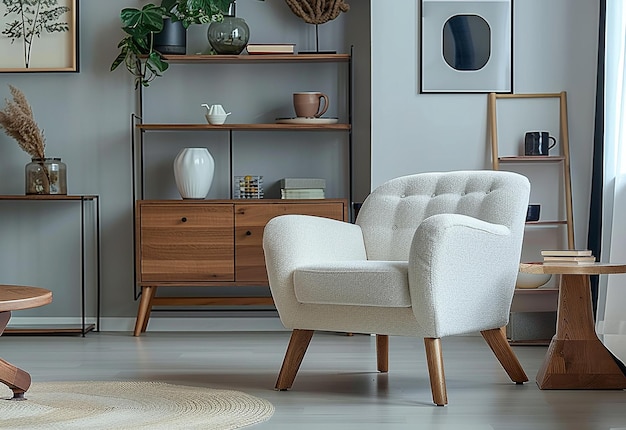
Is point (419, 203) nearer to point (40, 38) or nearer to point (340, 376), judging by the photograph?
point (340, 376)

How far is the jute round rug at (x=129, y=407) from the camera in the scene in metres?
2.56

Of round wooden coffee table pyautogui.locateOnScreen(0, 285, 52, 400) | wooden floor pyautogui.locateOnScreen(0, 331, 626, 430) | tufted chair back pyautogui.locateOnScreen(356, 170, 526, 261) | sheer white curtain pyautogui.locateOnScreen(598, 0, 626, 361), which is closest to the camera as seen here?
round wooden coffee table pyautogui.locateOnScreen(0, 285, 52, 400)

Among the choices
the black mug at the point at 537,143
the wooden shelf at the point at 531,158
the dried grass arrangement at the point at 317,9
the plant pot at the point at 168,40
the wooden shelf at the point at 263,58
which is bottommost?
the wooden shelf at the point at 531,158

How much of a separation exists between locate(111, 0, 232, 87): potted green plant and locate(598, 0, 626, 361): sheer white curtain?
186 cm

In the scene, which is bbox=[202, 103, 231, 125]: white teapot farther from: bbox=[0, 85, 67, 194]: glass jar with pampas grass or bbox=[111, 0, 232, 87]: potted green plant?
bbox=[0, 85, 67, 194]: glass jar with pampas grass

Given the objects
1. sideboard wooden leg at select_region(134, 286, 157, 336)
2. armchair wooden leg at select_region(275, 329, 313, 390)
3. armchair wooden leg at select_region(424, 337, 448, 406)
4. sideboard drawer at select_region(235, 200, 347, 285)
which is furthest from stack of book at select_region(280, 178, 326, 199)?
armchair wooden leg at select_region(424, 337, 448, 406)

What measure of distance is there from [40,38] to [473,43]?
2.28 meters

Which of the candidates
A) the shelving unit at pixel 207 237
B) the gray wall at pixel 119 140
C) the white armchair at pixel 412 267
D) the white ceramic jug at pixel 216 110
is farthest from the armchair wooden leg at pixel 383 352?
the white ceramic jug at pixel 216 110

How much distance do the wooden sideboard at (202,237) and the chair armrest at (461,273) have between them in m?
1.59

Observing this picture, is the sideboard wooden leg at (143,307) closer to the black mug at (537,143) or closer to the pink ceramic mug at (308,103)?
the pink ceramic mug at (308,103)

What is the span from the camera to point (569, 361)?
312 cm

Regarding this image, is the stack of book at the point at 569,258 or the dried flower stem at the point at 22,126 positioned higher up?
the dried flower stem at the point at 22,126

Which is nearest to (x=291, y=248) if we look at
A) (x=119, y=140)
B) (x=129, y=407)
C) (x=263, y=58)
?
(x=129, y=407)

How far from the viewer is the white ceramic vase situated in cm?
468
